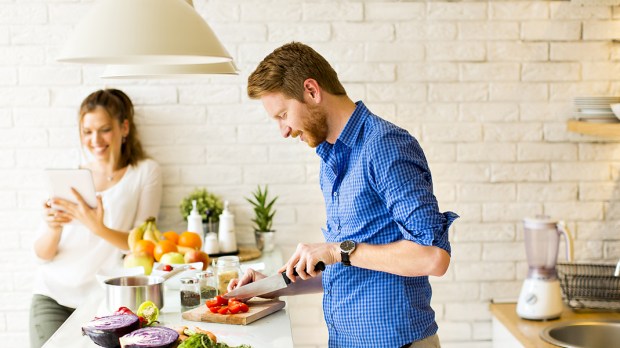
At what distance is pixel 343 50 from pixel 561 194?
1.27 m

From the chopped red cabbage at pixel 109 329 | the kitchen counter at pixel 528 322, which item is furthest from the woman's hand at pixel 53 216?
the kitchen counter at pixel 528 322

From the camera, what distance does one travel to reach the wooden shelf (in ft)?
11.1

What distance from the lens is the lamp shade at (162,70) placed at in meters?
2.58

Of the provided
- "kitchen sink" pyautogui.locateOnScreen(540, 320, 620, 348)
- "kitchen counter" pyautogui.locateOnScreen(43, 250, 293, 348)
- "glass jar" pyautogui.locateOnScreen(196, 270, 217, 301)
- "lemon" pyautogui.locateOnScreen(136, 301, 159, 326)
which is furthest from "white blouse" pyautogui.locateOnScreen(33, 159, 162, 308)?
"kitchen sink" pyautogui.locateOnScreen(540, 320, 620, 348)

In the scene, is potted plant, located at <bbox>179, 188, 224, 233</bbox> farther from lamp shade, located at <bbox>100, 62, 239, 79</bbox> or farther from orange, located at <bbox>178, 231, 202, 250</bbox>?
lamp shade, located at <bbox>100, 62, 239, 79</bbox>

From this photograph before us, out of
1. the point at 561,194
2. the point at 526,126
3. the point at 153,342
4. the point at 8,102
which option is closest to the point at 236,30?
the point at 8,102

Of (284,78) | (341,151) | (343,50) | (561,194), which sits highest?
(343,50)

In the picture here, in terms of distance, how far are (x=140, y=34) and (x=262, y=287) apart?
928 mm

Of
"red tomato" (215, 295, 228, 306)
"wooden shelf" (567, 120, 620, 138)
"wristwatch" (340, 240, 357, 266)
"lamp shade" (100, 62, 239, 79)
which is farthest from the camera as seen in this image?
"wooden shelf" (567, 120, 620, 138)

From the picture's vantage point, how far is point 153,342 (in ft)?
6.53

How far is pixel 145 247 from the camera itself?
3.11 meters

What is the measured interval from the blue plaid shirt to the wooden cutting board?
0.23 meters

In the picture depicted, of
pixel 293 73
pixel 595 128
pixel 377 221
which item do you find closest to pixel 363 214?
pixel 377 221

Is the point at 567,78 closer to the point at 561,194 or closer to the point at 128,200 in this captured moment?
the point at 561,194
